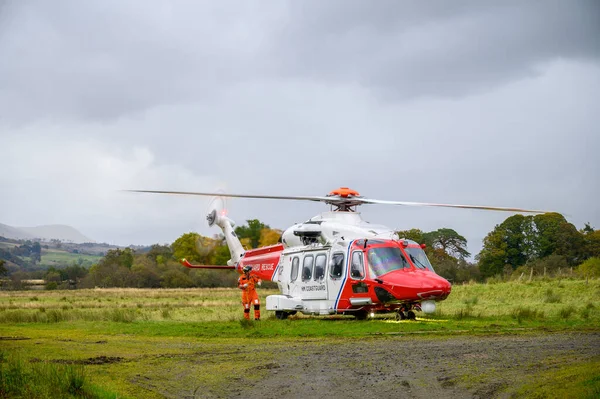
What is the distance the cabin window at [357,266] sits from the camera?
73.5 ft

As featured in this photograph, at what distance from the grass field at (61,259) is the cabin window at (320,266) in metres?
140

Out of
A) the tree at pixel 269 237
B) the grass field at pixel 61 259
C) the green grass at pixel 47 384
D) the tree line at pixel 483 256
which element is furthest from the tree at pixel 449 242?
the grass field at pixel 61 259

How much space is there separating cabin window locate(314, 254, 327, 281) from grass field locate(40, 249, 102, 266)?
140 m

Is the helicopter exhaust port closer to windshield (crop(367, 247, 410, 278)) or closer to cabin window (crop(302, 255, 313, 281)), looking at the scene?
windshield (crop(367, 247, 410, 278))

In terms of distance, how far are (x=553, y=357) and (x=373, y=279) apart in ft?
32.1

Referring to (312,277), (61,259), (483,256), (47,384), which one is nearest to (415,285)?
(312,277)

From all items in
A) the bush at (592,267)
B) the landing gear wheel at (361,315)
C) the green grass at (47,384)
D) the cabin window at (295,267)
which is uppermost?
the bush at (592,267)

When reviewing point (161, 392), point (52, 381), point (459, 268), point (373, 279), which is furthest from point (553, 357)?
point (459, 268)

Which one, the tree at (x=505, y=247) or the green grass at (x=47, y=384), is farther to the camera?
the tree at (x=505, y=247)

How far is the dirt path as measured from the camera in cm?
1017

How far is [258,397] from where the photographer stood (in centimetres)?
995

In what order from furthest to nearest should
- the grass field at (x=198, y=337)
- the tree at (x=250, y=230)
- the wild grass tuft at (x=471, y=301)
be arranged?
the tree at (x=250, y=230)
the wild grass tuft at (x=471, y=301)
the grass field at (x=198, y=337)

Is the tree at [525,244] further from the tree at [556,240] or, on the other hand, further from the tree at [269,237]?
the tree at [269,237]

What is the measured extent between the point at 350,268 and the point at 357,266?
22 cm
